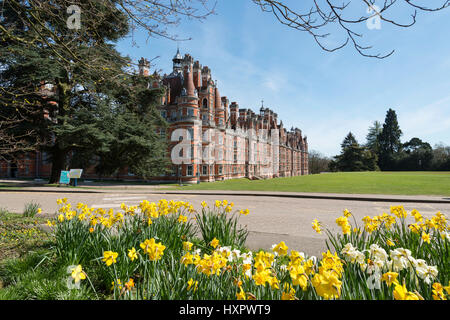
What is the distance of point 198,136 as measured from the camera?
3769 cm

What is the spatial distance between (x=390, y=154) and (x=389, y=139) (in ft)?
29.1

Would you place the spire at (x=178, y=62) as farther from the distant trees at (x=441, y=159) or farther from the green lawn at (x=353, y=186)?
the distant trees at (x=441, y=159)

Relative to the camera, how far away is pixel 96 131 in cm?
2020

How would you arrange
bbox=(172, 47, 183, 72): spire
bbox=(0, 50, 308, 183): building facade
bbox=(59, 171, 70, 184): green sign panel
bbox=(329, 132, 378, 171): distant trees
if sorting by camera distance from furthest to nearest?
bbox=(329, 132, 378, 171): distant trees
bbox=(172, 47, 183, 72): spire
bbox=(0, 50, 308, 183): building facade
bbox=(59, 171, 70, 184): green sign panel

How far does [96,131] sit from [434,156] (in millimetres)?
96838

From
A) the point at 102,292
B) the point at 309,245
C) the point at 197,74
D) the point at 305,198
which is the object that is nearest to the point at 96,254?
the point at 102,292

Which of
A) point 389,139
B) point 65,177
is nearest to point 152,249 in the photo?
point 65,177

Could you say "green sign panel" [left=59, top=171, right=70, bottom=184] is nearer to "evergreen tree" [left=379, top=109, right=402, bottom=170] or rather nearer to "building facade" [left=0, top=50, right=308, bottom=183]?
"building facade" [left=0, top=50, right=308, bottom=183]

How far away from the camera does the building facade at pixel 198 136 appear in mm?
36531

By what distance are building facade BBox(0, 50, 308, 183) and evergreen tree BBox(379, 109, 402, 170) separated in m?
55.7

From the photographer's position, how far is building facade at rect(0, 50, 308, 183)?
36.5 meters

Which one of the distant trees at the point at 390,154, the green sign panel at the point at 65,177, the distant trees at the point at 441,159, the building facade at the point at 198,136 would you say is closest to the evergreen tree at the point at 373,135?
the distant trees at the point at 390,154

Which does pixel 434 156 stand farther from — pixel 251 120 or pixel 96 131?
pixel 96 131

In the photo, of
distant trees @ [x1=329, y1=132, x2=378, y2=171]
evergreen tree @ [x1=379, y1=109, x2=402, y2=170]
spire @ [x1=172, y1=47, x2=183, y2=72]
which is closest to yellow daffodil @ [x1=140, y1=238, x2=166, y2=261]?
spire @ [x1=172, y1=47, x2=183, y2=72]
